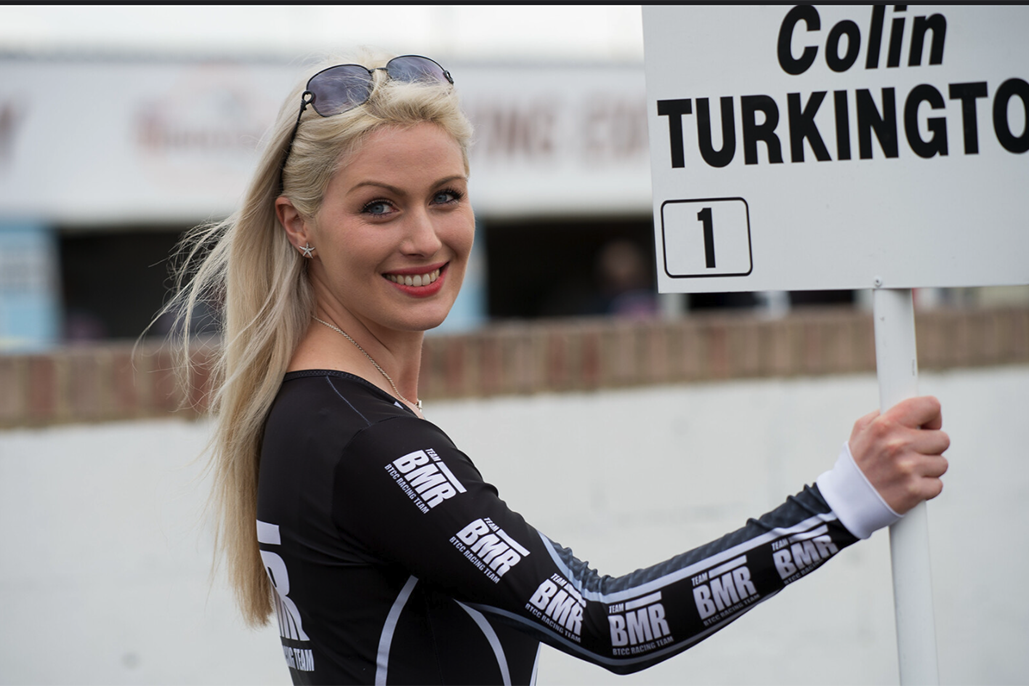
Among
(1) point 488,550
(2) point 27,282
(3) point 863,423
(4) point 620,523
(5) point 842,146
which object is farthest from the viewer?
(2) point 27,282

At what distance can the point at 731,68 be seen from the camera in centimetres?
157

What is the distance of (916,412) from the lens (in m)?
1.41

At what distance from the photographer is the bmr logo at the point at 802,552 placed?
1.33 metres

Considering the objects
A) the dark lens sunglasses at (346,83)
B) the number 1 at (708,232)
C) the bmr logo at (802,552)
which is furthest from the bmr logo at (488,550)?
the dark lens sunglasses at (346,83)

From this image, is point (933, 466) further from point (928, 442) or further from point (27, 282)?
point (27, 282)

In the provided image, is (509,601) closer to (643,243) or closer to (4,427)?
(4,427)

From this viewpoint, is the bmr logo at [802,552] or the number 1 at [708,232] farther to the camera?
the number 1 at [708,232]

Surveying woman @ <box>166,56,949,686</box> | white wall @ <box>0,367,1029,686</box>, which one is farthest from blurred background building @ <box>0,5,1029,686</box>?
woman @ <box>166,56,949,686</box>

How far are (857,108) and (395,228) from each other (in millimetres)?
737

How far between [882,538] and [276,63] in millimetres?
6082

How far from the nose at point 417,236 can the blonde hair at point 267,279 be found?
137mm

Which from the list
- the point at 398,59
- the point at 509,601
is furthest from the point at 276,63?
the point at 509,601

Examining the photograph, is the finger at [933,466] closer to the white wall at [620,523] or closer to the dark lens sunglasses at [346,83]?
the dark lens sunglasses at [346,83]

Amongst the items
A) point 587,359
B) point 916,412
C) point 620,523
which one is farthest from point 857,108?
point 620,523
